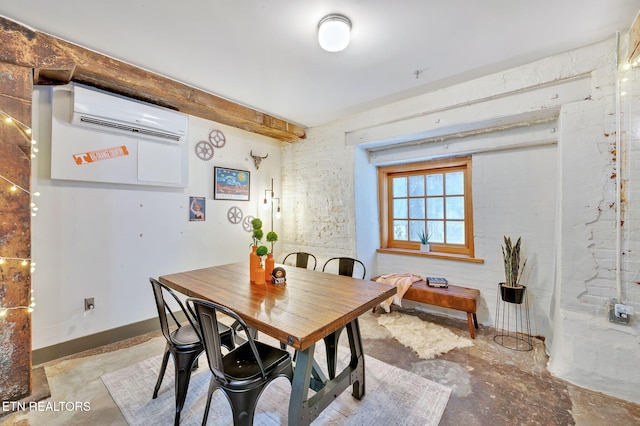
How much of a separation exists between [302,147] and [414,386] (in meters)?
3.24

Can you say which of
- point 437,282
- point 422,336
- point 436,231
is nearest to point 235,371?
point 422,336

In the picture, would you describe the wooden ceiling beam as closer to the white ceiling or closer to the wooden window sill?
the white ceiling

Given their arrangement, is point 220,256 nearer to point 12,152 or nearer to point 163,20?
point 12,152

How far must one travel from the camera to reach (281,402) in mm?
1802

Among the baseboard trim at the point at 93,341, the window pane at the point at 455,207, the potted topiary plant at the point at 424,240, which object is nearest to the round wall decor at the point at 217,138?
the baseboard trim at the point at 93,341

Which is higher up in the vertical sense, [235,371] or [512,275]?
[512,275]

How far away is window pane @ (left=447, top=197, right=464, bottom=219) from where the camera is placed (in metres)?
3.29

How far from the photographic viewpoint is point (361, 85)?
265 cm

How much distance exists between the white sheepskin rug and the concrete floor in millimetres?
85

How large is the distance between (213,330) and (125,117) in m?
2.31

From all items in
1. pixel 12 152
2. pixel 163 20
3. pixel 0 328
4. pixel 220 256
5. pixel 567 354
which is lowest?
pixel 567 354

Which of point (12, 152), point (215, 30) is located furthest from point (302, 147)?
point (12, 152)

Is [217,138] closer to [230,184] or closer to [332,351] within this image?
[230,184]

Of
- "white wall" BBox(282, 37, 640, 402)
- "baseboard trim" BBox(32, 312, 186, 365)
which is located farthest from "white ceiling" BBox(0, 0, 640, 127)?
"baseboard trim" BBox(32, 312, 186, 365)
